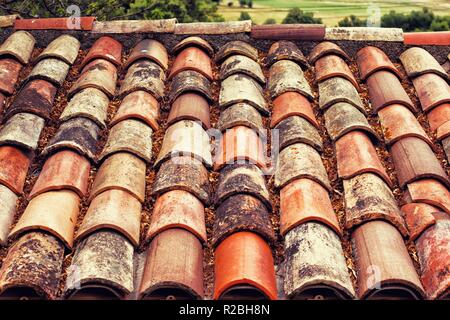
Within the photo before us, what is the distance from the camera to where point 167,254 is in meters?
3.28

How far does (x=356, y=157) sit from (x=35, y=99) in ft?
8.82


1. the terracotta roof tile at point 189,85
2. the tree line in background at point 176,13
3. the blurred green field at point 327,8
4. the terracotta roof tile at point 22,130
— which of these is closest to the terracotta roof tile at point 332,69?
the terracotta roof tile at point 189,85

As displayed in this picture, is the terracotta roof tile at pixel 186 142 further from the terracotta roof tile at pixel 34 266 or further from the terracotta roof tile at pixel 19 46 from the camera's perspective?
the terracotta roof tile at pixel 19 46

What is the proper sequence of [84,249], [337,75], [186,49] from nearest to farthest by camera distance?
[84,249]
[337,75]
[186,49]

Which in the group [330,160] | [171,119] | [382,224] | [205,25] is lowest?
[382,224]

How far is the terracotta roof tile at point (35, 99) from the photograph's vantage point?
458 centimetres

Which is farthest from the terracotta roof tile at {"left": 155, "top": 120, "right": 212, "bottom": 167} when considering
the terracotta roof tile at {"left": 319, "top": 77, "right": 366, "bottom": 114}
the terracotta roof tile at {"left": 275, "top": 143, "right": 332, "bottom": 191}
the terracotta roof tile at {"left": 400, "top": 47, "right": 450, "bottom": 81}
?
the terracotta roof tile at {"left": 400, "top": 47, "right": 450, "bottom": 81}

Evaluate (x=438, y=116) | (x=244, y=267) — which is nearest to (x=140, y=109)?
(x=244, y=267)

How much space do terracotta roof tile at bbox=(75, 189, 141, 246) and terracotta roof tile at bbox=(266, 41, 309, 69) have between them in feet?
8.18

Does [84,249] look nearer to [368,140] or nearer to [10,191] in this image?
[10,191]

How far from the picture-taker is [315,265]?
125 inches

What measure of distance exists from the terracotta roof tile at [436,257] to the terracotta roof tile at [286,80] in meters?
1.87
